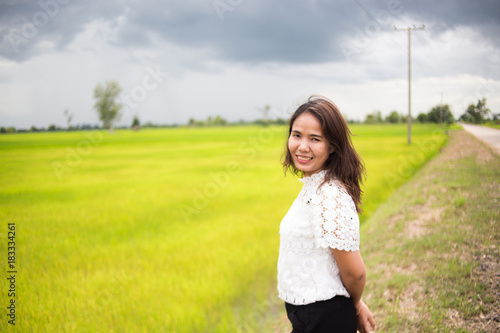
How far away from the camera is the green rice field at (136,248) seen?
303cm

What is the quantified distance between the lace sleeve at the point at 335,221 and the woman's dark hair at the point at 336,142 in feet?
0.35

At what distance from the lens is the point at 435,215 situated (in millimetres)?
4160

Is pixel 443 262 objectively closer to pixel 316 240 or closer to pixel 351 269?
pixel 351 269

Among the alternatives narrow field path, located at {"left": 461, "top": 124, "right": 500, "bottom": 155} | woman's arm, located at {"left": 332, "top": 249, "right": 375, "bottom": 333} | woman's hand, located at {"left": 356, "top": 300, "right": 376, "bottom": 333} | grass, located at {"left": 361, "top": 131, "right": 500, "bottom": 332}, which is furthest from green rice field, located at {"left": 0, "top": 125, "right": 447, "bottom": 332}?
narrow field path, located at {"left": 461, "top": 124, "right": 500, "bottom": 155}

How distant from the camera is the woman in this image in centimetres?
122

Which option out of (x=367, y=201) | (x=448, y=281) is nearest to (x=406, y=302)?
(x=448, y=281)

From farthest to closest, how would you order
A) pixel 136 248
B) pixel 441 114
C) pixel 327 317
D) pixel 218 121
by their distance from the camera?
1. pixel 218 121
2. pixel 441 114
3. pixel 136 248
4. pixel 327 317

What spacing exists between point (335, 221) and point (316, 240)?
0.11 meters

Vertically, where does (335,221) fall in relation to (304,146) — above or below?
below

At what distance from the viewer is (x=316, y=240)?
3.99 feet

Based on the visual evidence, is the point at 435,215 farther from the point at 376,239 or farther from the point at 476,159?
the point at 476,159

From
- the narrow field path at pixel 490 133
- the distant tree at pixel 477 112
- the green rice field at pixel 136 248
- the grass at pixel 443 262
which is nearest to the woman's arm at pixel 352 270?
the grass at pixel 443 262

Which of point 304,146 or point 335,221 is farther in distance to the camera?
point 304,146

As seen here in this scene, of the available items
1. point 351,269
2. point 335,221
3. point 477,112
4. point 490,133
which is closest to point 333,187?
point 335,221
